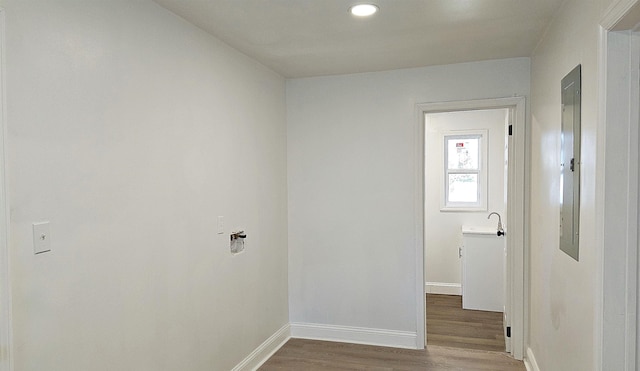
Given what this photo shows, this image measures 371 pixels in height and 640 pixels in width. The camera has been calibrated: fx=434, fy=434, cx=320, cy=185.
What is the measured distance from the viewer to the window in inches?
212

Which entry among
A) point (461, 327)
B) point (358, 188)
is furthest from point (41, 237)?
point (461, 327)

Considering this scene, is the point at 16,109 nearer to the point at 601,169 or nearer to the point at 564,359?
Result: the point at 601,169

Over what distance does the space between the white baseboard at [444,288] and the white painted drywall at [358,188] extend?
1936 millimetres

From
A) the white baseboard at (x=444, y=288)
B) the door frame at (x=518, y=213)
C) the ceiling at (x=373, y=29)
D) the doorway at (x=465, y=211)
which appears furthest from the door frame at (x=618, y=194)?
the white baseboard at (x=444, y=288)

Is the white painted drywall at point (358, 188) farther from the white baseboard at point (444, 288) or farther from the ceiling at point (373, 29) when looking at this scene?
the white baseboard at point (444, 288)

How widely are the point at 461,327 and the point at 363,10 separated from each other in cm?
328

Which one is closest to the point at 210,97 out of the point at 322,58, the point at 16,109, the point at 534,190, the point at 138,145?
the point at 138,145

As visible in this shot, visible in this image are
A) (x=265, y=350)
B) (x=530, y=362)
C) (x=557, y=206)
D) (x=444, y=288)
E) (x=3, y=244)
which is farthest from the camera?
(x=444, y=288)

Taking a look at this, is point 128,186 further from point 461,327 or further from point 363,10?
point 461,327

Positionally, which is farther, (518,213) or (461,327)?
(461,327)

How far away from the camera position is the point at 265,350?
3.58 m

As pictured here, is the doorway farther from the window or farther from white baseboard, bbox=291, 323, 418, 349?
white baseboard, bbox=291, 323, 418, 349

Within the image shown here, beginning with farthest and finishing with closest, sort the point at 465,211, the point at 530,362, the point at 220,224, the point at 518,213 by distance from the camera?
the point at 465,211, the point at 518,213, the point at 530,362, the point at 220,224

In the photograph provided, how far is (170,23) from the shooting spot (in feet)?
Result: 7.92
